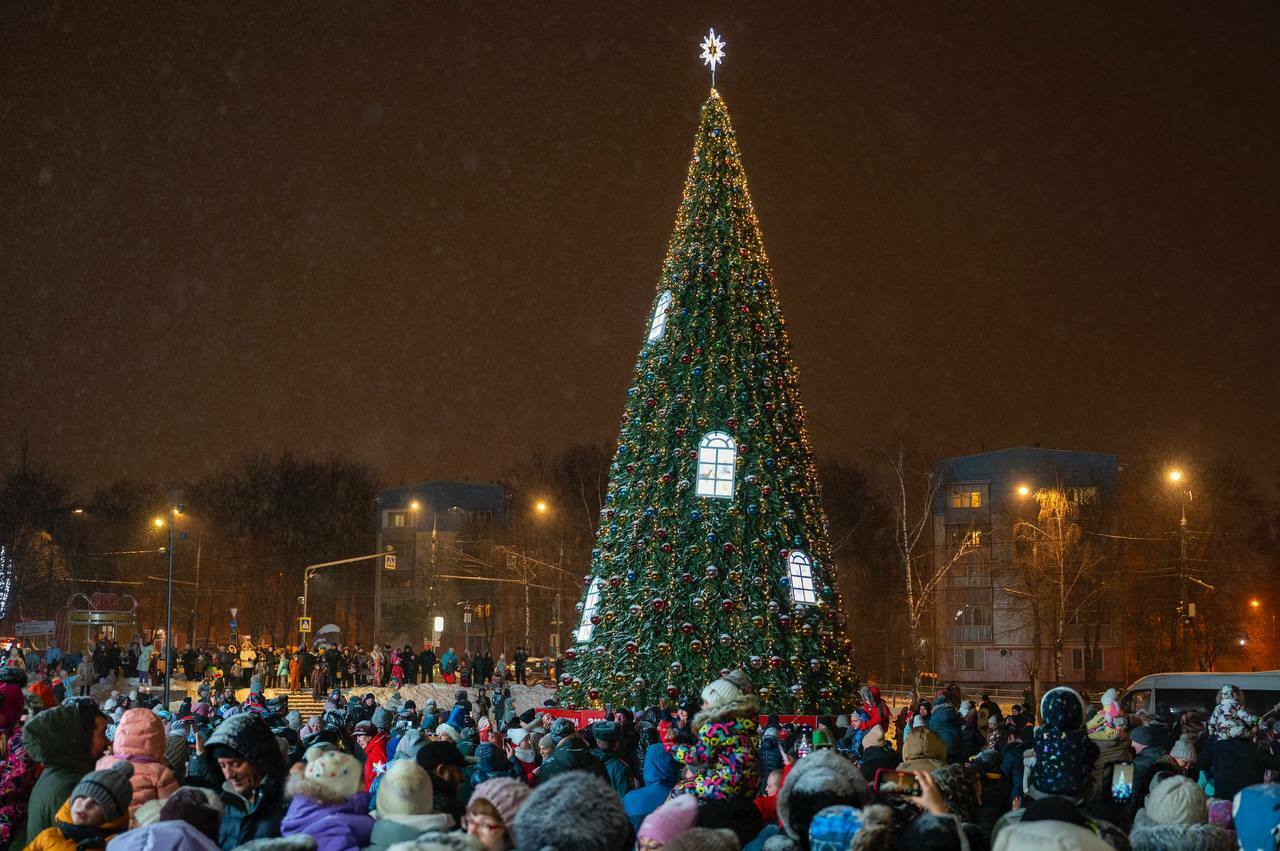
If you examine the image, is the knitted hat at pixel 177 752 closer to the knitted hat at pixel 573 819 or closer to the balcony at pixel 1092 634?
the knitted hat at pixel 573 819

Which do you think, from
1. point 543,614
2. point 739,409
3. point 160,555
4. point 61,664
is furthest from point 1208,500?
point 160,555

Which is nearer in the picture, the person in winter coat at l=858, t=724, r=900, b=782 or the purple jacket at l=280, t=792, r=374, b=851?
the purple jacket at l=280, t=792, r=374, b=851

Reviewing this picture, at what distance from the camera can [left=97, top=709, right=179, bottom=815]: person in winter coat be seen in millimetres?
6691

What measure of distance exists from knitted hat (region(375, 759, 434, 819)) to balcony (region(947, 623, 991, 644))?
→ 211 feet

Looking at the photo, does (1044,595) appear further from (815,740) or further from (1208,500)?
(815,740)

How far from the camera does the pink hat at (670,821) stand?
5.37 m

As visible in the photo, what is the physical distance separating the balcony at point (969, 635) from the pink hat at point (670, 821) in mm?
63886

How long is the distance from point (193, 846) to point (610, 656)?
17.4 m

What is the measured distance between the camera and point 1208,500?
5634 centimetres

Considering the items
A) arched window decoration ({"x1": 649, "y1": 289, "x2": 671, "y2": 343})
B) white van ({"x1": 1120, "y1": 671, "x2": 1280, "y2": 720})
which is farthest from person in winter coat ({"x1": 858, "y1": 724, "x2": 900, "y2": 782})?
white van ({"x1": 1120, "y1": 671, "x2": 1280, "y2": 720})

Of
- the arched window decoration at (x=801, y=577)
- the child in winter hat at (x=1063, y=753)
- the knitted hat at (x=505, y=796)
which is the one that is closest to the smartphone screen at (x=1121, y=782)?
the child in winter hat at (x=1063, y=753)

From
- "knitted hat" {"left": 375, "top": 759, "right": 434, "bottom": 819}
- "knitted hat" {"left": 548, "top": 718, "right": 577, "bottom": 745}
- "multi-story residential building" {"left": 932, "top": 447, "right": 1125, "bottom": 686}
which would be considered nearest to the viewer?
"knitted hat" {"left": 375, "top": 759, "right": 434, "bottom": 819}

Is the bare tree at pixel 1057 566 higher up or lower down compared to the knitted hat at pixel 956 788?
higher up

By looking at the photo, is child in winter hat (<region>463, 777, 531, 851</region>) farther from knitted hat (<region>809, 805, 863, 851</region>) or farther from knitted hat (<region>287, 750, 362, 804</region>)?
knitted hat (<region>809, 805, 863, 851</region>)
